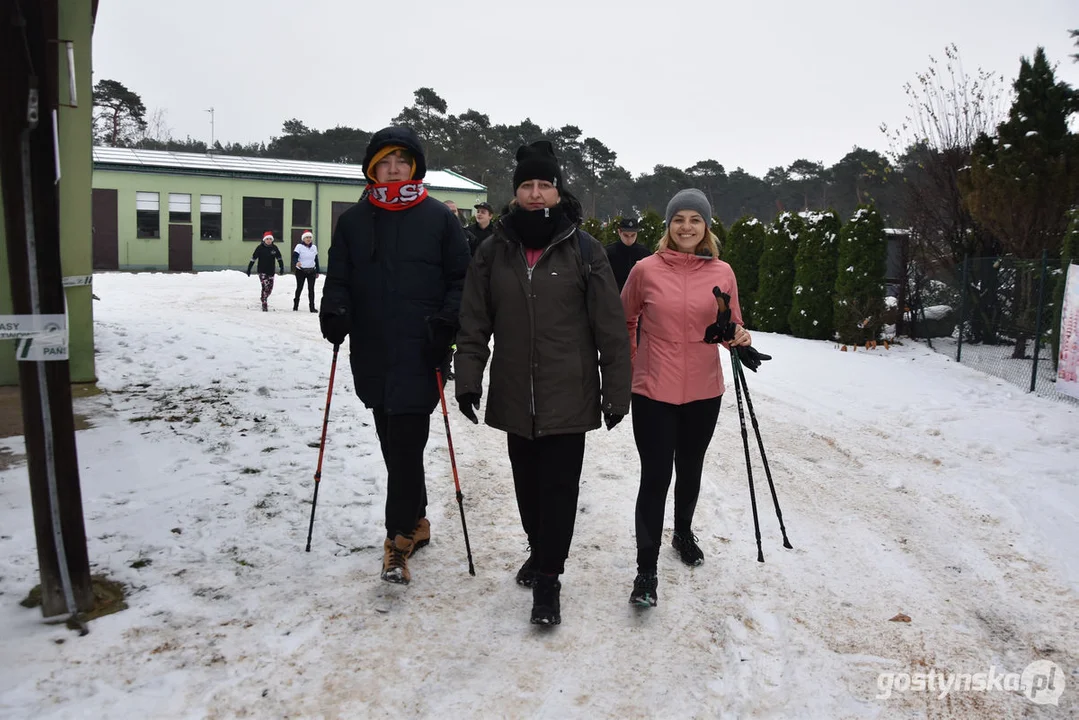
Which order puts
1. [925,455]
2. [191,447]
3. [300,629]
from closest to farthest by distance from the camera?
[300,629]
[191,447]
[925,455]

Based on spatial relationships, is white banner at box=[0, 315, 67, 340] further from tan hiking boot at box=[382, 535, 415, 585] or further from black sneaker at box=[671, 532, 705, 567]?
black sneaker at box=[671, 532, 705, 567]

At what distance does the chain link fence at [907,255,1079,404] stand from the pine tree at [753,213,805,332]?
7.63 feet

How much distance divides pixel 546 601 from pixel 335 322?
5.26ft

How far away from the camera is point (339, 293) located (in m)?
3.74

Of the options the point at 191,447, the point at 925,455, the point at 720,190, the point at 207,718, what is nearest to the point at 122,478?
the point at 191,447

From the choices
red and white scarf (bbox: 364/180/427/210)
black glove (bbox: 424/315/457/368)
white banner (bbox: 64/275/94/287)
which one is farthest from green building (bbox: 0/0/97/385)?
black glove (bbox: 424/315/457/368)

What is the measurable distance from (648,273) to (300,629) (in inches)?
89.6

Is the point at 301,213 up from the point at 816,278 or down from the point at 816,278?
up

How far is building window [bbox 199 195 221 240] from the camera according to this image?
31.3m

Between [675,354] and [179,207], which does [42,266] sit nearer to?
[675,354]

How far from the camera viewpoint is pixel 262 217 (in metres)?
32.1

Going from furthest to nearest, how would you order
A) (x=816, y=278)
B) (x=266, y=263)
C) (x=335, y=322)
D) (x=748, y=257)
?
1. (x=748, y=257)
2. (x=266, y=263)
3. (x=816, y=278)
4. (x=335, y=322)

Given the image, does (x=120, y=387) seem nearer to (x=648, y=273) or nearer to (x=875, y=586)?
(x=648, y=273)

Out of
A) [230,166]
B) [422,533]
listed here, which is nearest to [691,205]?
[422,533]
